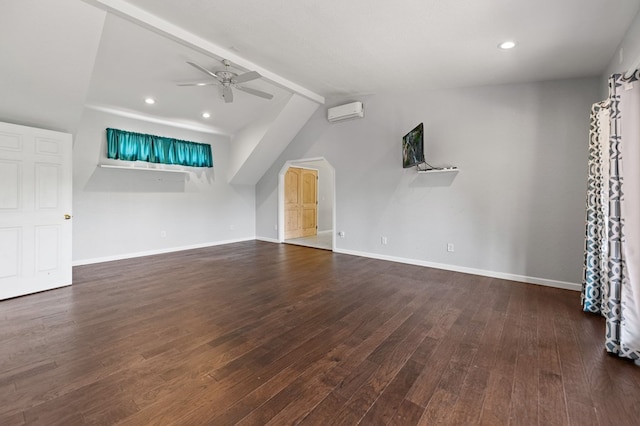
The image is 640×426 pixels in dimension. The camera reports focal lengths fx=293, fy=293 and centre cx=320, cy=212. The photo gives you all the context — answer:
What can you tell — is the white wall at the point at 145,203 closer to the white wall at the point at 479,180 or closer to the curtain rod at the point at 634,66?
the white wall at the point at 479,180

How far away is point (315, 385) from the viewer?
6.48 ft

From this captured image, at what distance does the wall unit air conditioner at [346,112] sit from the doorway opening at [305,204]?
0.95m

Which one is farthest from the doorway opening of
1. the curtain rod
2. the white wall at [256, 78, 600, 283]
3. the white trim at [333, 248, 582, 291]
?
the curtain rod

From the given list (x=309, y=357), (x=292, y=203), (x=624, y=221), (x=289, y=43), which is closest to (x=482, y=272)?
(x=624, y=221)

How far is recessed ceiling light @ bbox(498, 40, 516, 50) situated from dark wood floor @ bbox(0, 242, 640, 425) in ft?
9.75

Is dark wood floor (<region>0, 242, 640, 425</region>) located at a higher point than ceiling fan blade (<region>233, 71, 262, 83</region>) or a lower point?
lower

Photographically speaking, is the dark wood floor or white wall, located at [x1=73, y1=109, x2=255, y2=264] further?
white wall, located at [x1=73, y1=109, x2=255, y2=264]

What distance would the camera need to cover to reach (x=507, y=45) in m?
3.30

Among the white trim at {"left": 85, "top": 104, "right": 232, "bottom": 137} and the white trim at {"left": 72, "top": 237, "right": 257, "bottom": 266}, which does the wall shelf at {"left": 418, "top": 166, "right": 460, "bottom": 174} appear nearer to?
the white trim at {"left": 85, "top": 104, "right": 232, "bottom": 137}

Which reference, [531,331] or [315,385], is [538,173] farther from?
[315,385]

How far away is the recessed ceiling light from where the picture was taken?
3.25m

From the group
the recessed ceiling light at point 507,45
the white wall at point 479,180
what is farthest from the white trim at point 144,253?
the recessed ceiling light at point 507,45

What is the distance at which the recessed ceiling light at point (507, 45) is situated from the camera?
3.25 metres

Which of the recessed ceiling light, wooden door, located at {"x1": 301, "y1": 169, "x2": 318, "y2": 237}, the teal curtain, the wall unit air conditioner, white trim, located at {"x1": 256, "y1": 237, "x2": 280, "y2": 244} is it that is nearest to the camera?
the recessed ceiling light
